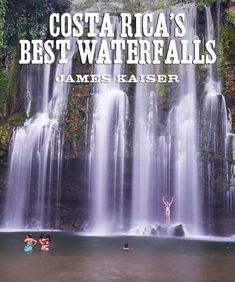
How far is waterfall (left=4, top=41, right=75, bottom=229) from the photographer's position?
27453 millimetres

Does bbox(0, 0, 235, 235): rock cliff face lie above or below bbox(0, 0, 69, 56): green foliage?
below

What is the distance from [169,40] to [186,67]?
2801 millimetres

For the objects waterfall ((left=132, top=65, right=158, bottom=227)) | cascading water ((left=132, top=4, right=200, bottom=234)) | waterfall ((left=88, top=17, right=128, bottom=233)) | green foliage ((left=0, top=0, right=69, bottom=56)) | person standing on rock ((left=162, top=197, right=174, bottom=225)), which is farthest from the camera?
green foliage ((left=0, top=0, right=69, bottom=56))

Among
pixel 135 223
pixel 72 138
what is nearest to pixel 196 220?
pixel 135 223

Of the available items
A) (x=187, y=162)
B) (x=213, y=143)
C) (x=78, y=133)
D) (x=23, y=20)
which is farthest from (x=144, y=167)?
(x=23, y=20)

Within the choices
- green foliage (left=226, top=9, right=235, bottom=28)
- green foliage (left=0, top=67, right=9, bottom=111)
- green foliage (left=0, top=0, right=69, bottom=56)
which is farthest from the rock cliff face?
green foliage (left=0, top=0, right=69, bottom=56)

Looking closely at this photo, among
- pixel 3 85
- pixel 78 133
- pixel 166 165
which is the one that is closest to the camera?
pixel 166 165

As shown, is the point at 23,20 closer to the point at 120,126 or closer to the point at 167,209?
the point at 120,126

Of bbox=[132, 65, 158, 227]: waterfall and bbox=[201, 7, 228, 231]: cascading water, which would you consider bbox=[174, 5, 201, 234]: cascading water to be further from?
bbox=[132, 65, 158, 227]: waterfall

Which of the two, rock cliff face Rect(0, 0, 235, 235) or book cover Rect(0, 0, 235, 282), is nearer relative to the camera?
book cover Rect(0, 0, 235, 282)

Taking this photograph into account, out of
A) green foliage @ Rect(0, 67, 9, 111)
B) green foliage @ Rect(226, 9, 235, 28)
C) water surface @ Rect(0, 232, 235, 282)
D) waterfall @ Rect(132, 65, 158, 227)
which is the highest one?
green foliage @ Rect(226, 9, 235, 28)

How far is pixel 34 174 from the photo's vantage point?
27.4 meters

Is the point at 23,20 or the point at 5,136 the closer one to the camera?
the point at 5,136

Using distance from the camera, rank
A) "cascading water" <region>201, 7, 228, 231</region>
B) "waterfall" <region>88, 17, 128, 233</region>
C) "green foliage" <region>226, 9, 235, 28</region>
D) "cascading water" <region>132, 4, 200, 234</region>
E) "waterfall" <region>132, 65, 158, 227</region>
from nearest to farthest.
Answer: "cascading water" <region>201, 7, 228, 231</region> < "cascading water" <region>132, 4, 200, 234</region> < "waterfall" <region>132, 65, 158, 227</region> < "waterfall" <region>88, 17, 128, 233</region> < "green foliage" <region>226, 9, 235, 28</region>
